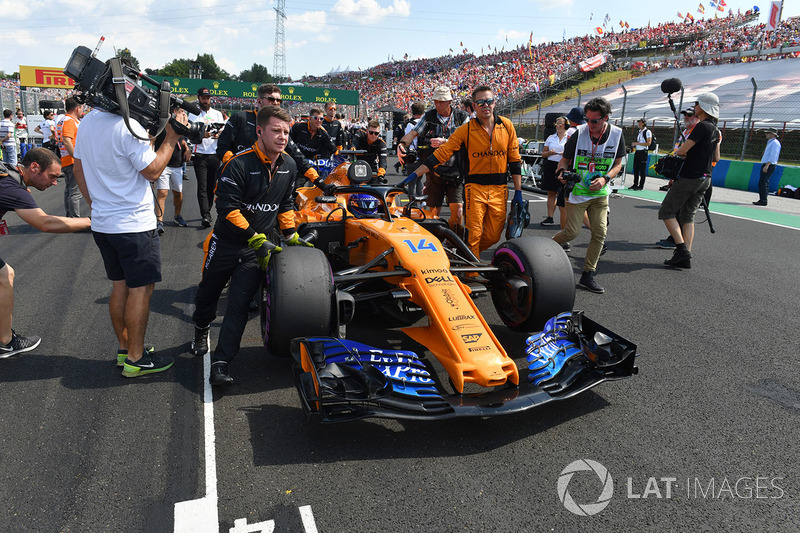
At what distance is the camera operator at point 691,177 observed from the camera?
20.8ft

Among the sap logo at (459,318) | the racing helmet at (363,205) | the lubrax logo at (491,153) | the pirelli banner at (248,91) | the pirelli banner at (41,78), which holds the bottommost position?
the sap logo at (459,318)

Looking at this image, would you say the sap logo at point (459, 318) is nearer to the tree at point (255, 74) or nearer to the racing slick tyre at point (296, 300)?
the racing slick tyre at point (296, 300)

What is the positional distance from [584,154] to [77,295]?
17.6ft

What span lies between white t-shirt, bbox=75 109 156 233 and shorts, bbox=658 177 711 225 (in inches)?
228

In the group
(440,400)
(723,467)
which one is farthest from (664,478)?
(440,400)

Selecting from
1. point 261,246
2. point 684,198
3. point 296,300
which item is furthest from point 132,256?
point 684,198

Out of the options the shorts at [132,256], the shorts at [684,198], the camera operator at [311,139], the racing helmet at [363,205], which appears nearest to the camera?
the shorts at [132,256]

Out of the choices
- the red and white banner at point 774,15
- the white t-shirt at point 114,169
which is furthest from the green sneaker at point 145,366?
the red and white banner at point 774,15

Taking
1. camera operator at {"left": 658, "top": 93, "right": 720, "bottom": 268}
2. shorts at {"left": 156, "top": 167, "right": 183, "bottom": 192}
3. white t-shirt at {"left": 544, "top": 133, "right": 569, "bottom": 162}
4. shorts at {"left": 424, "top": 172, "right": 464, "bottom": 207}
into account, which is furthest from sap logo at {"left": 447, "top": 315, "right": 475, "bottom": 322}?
shorts at {"left": 156, "top": 167, "right": 183, "bottom": 192}

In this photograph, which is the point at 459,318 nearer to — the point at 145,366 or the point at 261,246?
the point at 261,246

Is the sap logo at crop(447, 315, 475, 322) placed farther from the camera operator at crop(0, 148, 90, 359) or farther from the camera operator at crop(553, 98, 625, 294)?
the camera operator at crop(553, 98, 625, 294)

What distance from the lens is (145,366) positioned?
3.67m

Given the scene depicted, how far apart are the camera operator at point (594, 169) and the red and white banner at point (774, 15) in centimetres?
4414

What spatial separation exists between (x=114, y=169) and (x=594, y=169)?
4.40 m
